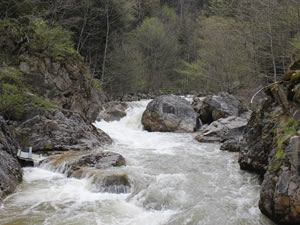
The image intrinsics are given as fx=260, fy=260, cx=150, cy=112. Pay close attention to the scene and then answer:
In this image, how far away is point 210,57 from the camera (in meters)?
23.5

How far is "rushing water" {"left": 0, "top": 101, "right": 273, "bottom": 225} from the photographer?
4504 millimetres

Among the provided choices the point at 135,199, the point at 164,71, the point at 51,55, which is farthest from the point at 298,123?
the point at 164,71

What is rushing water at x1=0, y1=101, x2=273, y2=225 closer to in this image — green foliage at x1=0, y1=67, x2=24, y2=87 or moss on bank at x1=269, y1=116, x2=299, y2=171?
moss on bank at x1=269, y1=116, x2=299, y2=171

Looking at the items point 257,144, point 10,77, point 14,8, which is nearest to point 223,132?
point 257,144

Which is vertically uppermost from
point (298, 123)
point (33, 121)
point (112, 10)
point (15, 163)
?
point (112, 10)

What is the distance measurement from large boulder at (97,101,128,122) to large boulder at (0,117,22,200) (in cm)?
889

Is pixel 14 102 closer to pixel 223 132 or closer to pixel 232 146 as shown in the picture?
pixel 232 146

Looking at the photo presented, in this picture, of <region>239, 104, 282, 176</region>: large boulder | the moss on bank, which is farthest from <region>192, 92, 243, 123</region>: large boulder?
the moss on bank

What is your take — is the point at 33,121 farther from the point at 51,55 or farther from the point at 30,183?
the point at 51,55

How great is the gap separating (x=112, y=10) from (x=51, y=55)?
897cm

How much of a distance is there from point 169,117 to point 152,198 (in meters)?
9.68

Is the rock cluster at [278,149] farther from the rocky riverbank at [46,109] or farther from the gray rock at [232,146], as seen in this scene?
the rocky riverbank at [46,109]

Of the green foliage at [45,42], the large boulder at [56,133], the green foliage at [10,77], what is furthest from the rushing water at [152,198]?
the green foliage at [45,42]

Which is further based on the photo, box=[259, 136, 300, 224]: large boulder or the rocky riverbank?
the rocky riverbank
